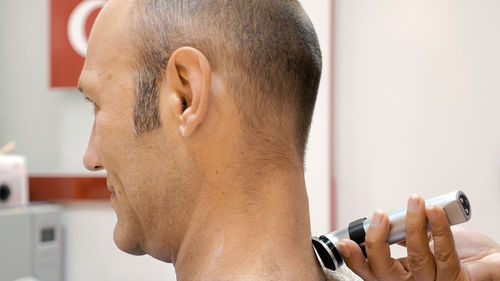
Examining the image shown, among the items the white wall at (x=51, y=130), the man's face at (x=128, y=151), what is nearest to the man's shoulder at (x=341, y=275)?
the man's face at (x=128, y=151)

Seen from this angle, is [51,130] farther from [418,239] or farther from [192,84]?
[418,239]

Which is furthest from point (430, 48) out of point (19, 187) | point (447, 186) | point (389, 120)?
point (19, 187)

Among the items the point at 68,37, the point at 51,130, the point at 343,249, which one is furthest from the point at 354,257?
the point at 51,130

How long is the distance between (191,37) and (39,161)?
2.53 m

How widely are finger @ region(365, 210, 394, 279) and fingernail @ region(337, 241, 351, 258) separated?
0.10 ft

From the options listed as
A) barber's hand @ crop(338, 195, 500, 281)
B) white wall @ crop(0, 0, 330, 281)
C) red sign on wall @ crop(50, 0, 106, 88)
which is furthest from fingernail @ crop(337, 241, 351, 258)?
red sign on wall @ crop(50, 0, 106, 88)

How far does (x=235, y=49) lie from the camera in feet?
2.54

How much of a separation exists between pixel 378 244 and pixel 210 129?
0.30 meters

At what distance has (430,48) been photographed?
2.30 metres

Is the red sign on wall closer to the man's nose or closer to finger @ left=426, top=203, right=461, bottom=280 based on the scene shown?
the man's nose

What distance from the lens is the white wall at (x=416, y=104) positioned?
7.30ft

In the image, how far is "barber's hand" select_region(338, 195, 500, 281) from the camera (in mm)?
770

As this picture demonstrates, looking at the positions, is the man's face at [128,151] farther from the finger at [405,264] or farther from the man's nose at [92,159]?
the finger at [405,264]

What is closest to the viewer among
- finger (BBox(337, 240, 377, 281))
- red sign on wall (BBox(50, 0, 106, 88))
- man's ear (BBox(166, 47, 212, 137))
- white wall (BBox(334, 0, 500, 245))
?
man's ear (BBox(166, 47, 212, 137))
